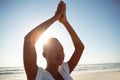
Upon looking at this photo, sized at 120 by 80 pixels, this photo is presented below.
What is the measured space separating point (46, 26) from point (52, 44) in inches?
6.8

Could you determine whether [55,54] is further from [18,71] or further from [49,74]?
[18,71]

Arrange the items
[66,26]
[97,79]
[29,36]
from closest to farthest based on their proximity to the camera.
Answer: [29,36], [66,26], [97,79]

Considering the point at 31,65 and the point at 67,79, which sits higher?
the point at 31,65

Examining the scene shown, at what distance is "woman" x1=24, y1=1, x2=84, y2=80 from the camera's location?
1641mm

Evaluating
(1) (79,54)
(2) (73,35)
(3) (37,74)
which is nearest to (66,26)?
(2) (73,35)

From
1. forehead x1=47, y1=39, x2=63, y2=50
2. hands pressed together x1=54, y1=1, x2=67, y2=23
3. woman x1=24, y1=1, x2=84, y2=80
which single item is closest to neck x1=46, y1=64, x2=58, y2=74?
woman x1=24, y1=1, x2=84, y2=80

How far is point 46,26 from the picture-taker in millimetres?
1677

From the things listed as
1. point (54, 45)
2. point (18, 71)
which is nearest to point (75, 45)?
point (54, 45)

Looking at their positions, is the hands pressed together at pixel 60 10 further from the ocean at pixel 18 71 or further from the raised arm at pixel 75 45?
the ocean at pixel 18 71

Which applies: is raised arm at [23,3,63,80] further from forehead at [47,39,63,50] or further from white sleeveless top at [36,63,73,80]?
forehead at [47,39,63,50]

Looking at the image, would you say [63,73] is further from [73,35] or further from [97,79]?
[97,79]

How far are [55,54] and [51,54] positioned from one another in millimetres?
26

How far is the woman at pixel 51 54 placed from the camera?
164cm

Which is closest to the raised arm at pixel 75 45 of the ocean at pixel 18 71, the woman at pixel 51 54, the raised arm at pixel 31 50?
the woman at pixel 51 54
